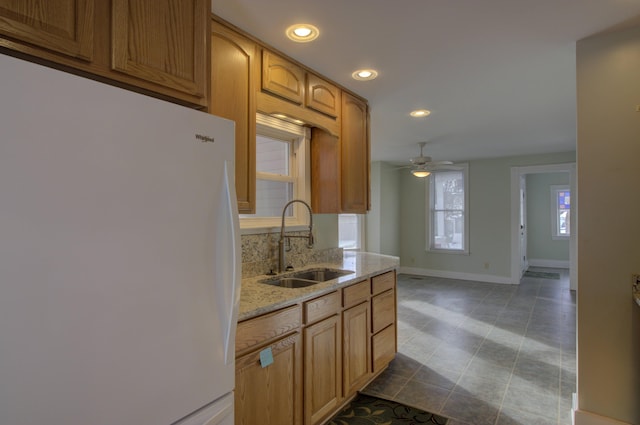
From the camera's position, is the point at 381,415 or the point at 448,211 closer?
the point at 381,415

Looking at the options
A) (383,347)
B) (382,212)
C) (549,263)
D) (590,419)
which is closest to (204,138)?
(383,347)

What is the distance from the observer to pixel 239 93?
1979 millimetres

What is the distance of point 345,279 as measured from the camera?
7.72 feet

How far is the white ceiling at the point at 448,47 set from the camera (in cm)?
178

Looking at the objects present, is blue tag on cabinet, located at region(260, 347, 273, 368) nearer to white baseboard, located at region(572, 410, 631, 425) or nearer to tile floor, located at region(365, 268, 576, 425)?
tile floor, located at region(365, 268, 576, 425)

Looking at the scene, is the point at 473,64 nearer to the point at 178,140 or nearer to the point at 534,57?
the point at 534,57

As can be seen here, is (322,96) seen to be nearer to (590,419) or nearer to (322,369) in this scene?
(322,369)

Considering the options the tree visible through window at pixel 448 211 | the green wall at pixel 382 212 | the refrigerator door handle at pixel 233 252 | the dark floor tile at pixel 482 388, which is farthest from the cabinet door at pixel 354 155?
the tree visible through window at pixel 448 211

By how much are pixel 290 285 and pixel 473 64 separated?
2039 mm

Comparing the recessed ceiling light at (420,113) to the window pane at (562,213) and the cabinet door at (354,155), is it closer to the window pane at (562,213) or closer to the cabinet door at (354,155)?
the cabinet door at (354,155)

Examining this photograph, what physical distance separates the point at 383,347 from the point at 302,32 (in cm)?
243

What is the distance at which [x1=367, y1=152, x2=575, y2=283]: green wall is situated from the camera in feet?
21.0

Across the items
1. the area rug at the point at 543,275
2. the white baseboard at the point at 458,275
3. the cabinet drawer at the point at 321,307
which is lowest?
the area rug at the point at 543,275

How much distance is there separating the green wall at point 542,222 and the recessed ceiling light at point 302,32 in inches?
331
